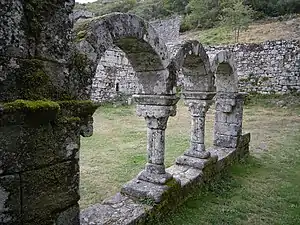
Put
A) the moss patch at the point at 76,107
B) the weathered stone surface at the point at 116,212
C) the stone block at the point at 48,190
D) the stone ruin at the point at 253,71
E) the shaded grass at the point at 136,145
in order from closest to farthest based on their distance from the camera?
the stone block at the point at 48,190
the moss patch at the point at 76,107
the weathered stone surface at the point at 116,212
the shaded grass at the point at 136,145
the stone ruin at the point at 253,71

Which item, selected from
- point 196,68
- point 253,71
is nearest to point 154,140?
point 196,68

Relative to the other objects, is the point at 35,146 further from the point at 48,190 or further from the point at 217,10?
the point at 217,10

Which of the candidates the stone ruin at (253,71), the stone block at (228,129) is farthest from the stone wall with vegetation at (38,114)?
the stone ruin at (253,71)

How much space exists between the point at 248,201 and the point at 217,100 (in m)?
3.33

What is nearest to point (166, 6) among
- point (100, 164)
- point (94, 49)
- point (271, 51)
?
point (271, 51)

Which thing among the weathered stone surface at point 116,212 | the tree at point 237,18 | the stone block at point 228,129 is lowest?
the weathered stone surface at point 116,212

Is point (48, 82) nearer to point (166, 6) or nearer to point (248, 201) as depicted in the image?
point (248, 201)

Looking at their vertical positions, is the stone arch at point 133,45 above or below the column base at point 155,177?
above

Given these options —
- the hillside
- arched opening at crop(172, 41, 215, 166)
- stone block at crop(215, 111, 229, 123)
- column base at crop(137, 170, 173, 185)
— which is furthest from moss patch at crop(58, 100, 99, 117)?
the hillside

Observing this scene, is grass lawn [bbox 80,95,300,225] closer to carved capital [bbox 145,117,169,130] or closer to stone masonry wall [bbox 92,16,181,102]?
carved capital [bbox 145,117,169,130]

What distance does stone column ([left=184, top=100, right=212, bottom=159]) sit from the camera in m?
6.07

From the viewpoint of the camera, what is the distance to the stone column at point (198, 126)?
6.07 m

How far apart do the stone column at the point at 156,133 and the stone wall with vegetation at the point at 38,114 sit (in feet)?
7.10

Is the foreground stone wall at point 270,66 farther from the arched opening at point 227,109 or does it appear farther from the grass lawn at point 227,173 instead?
the arched opening at point 227,109
